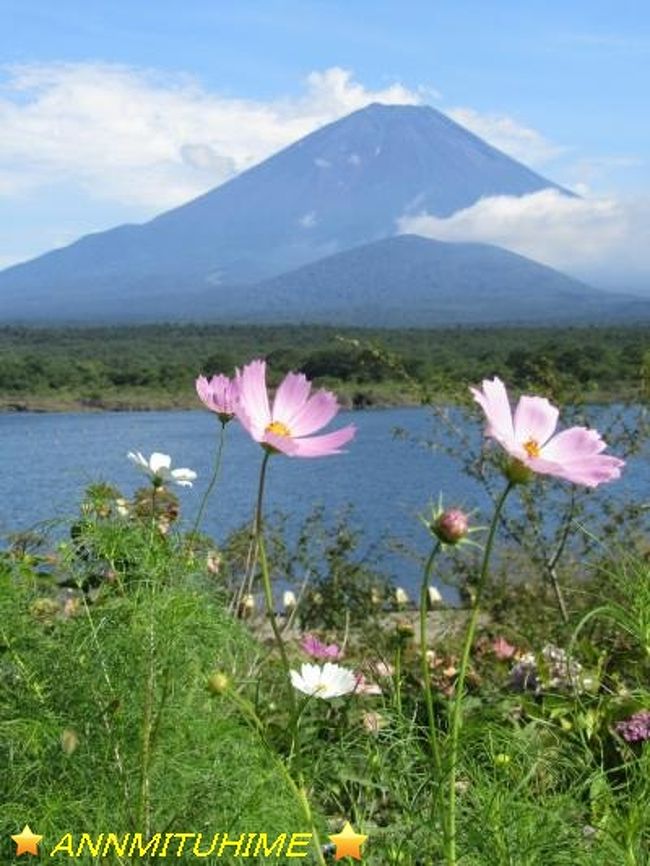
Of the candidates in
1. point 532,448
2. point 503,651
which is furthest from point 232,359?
point 532,448

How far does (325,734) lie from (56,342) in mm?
71234

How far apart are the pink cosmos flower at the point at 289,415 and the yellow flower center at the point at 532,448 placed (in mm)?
172

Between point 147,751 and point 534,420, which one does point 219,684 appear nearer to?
point 147,751

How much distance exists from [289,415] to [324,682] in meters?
0.47

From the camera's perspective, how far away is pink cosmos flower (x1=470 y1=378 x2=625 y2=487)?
1.32 meters

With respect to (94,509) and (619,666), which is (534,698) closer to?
(619,666)

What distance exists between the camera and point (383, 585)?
6.07 meters

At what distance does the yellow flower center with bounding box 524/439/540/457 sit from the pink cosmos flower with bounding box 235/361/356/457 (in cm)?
17

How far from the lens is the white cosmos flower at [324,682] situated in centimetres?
170

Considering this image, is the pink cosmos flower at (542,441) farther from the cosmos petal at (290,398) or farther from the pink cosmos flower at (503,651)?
the pink cosmos flower at (503,651)

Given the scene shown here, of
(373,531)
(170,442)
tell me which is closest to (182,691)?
(373,531)

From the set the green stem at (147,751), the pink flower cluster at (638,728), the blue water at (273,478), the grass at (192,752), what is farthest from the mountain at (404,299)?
the green stem at (147,751)

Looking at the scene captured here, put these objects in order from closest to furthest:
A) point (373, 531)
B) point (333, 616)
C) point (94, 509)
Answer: point (94, 509), point (333, 616), point (373, 531)

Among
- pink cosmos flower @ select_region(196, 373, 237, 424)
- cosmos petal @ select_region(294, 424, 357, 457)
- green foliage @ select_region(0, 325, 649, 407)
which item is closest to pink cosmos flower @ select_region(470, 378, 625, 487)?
cosmos petal @ select_region(294, 424, 357, 457)
